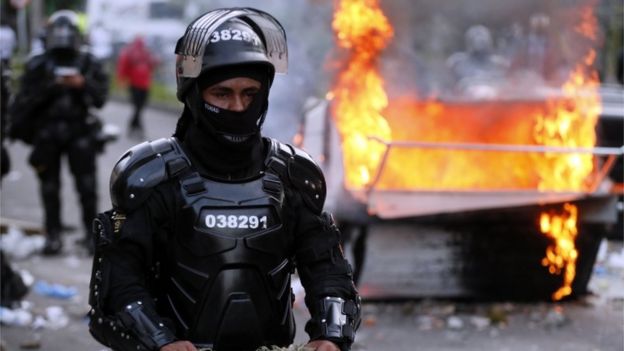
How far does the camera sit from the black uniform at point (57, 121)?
962cm

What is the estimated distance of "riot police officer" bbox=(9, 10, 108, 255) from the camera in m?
9.60

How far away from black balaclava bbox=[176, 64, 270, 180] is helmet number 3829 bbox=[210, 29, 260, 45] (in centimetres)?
8

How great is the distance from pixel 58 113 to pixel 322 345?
6.74 meters

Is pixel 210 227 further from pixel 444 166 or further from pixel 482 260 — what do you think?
pixel 444 166

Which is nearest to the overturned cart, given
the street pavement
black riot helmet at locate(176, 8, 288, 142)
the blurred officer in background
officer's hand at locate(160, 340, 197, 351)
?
the street pavement

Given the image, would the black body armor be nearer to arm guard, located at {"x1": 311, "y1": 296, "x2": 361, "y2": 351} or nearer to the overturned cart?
arm guard, located at {"x1": 311, "y1": 296, "x2": 361, "y2": 351}

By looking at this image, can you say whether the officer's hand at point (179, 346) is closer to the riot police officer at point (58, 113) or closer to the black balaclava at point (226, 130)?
the black balaclava at point (226, 130)

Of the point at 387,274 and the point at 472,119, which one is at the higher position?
the point at 472,119

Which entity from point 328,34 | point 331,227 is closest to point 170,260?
point 331,227

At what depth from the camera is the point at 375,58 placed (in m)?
8.88

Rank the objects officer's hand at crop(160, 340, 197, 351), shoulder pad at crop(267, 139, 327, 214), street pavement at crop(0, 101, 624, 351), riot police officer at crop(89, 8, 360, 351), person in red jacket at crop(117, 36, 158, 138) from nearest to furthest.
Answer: officer's hand at crop(160, 340, 197, 351)
riot police officer at crop(89, 8, 360, 351)
shoulder pad at crop(267, 139, 327, 214)
street pavement at crop(0, 101, 624, 351)
person in red jacket at crop(117, 36, 158, 138)

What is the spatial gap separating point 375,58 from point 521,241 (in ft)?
6.48

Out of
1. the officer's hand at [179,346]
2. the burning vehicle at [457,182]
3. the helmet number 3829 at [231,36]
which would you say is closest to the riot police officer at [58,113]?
the burning vehicle at [457,182]

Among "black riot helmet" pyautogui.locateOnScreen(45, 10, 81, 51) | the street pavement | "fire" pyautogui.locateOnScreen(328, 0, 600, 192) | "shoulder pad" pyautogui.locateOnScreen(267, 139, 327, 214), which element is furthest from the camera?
"black riot helmet" pyautogui.locateOnScreen(45, 10, 81, 51)
